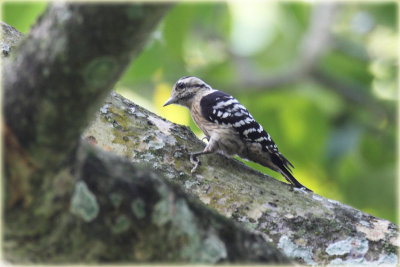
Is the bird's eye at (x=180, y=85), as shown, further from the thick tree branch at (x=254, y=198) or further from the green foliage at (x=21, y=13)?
the thick tree branch at (x=254, y=198)

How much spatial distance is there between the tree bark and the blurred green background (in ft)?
12.7

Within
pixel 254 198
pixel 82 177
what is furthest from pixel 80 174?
pixel 254 198

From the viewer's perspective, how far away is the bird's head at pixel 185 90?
6.67 meters

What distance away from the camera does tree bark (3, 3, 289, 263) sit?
6.18ft

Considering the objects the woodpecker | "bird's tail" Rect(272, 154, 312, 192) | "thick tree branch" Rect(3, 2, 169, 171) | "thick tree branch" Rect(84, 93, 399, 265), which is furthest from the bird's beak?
"thick tree branch" Rect(3, 2, 169, 171)

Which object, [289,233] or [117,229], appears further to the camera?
[289,233]

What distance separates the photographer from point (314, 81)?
27.6 feet

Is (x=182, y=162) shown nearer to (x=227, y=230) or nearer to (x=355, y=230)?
(x=355, y=230)

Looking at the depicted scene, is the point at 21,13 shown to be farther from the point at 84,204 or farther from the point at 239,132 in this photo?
the point at 84,204

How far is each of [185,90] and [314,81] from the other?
2.62 metres

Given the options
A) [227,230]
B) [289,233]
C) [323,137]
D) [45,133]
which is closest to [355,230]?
[289,233]

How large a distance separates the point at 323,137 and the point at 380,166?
0.92 meters

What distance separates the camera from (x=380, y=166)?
7762 mm

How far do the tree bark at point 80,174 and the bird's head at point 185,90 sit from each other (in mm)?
4407
